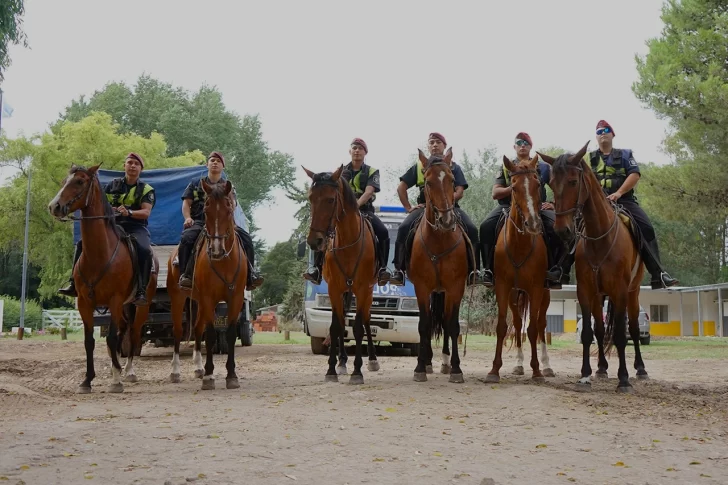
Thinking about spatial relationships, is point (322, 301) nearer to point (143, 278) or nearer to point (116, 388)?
point (143, 278)

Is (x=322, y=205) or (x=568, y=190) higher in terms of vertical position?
(x=568, y=190)

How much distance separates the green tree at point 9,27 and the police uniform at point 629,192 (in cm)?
1116

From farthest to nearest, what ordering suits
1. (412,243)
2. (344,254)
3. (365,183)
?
(365,183) → (412,243) → (344,254)

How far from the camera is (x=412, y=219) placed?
482 inches

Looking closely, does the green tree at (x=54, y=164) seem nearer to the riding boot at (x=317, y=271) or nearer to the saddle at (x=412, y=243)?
the riding boot at (x=317, y=271)

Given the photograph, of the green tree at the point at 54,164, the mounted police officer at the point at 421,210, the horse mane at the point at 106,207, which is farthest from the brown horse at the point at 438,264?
the green tree at the point at 54,164

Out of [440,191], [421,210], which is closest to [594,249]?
[440,191]

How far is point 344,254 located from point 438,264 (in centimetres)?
133

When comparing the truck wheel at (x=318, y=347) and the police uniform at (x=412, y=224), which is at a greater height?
the police uniform at (x=412, y=224)

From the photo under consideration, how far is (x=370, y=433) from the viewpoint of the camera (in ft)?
24.0

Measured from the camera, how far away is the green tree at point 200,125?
56656mm

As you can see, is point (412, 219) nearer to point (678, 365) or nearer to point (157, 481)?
point (157, 481)

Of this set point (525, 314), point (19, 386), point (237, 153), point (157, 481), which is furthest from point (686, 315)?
point (157, 481)

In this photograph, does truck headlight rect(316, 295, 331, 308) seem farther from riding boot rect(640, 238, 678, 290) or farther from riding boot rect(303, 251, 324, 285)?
riding boot rect(640, 238, 678, 290)
